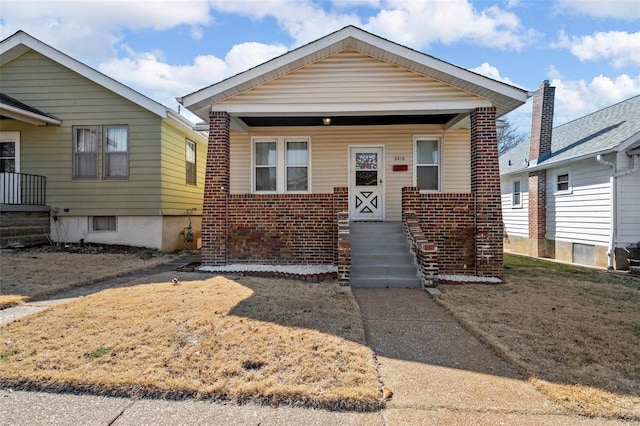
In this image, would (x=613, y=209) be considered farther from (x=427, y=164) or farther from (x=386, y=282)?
(x=386, y=282)

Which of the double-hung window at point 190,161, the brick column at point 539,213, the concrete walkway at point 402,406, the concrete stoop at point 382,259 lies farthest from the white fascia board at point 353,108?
the brick column at point 539,213

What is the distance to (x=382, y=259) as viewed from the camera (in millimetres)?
7223

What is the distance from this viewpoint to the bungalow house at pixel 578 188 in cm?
952

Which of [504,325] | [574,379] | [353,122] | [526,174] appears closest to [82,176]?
[353,122]

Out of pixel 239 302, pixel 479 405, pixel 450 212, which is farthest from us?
pixel 450 212

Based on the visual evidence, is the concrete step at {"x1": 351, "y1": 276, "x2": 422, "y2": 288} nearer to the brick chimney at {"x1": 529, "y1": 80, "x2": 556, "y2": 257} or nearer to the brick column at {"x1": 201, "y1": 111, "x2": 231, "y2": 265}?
the brick column at {"x1": 201, "y1": 111, "x2": 231, "y2": 265}

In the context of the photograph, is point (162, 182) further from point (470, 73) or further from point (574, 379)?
point (574, 379)

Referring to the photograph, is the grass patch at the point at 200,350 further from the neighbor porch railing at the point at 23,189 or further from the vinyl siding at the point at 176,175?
the neighbor porch railing at the point at 23,189

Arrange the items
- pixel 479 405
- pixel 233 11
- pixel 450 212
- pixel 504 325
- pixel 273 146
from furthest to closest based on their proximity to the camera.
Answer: pixel 273 146, pixel 233 11, pixel 450 212, pixel 504 325, pixel 479 405

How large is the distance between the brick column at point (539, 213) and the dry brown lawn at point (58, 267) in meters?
12.5

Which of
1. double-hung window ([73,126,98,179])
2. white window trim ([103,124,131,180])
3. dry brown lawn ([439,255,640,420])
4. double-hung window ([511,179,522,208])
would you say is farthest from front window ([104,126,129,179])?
double-hung window ([511,179,522,208])

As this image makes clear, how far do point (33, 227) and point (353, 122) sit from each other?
9.53m

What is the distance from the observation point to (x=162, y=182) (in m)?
10.6

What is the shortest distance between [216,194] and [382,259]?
12.7 feet
